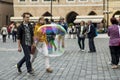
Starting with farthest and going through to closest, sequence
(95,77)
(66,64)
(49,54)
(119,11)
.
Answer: (119,11)
(66,64)
(49,54)
(95,77)

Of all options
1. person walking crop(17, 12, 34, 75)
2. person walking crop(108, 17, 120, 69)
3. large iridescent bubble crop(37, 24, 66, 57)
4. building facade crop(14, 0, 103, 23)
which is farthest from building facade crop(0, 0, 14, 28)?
person walking crop(17, 12, 34, 75)

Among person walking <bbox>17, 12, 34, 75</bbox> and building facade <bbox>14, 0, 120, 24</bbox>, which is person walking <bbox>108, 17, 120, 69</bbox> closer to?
person walking <bbox>17, 12, 34, 75</bbox>

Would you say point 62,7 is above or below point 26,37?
below

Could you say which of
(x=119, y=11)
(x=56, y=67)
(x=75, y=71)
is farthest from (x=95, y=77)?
(x=119, y=11)

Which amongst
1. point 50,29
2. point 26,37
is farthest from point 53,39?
point 26,37

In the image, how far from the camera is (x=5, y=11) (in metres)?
79.9

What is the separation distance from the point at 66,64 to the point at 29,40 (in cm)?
371

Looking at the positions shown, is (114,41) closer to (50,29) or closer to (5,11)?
(50,29)

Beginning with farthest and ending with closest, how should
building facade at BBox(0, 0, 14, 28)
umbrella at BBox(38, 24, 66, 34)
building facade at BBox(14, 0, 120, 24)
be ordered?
building facade at BBox(0, 0, 14, 28) < building facade at BBox(14, 0, 120, 24) < umbrella at BBox(38, 24, 66, 34)

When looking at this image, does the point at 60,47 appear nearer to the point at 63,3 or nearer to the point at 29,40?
the point at 29,40

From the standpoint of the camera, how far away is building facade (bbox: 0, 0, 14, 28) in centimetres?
7769

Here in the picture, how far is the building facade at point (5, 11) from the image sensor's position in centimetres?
7769

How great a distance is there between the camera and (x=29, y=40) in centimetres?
1312

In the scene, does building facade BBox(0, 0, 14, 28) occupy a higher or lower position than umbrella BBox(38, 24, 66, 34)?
lower
